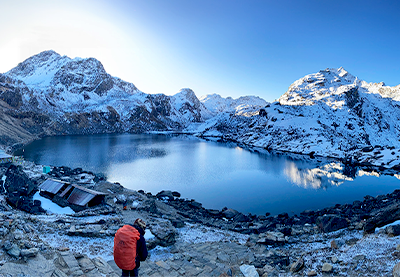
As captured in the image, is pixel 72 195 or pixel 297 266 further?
pixel 72 195

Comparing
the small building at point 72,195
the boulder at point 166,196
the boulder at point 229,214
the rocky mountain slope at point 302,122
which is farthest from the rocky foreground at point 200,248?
the rocky mountain slope at point 302,122

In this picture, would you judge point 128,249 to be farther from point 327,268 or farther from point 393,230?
point 393,230

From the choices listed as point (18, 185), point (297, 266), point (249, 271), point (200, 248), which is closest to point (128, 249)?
point (249, 271)

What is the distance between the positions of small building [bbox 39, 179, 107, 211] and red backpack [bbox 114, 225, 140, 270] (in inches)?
672

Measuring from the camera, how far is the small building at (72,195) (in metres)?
19.9

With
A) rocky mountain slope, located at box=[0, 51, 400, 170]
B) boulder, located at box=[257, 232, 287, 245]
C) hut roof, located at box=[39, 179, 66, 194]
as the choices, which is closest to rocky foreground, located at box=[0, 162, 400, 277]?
boulder, located at box=[257, 232, 287, 245]

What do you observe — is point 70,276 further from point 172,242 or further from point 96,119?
point 96,119

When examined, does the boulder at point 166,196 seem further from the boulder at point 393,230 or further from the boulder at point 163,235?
the boulder at point 393,230

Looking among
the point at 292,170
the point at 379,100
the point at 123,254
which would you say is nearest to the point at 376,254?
the point at 123,254

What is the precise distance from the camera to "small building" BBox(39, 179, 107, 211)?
19.9 metres

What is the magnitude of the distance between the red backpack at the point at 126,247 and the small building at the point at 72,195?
17.1m

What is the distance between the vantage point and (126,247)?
5.12 meters

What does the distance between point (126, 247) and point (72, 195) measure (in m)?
19.2

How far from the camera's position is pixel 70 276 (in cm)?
727
